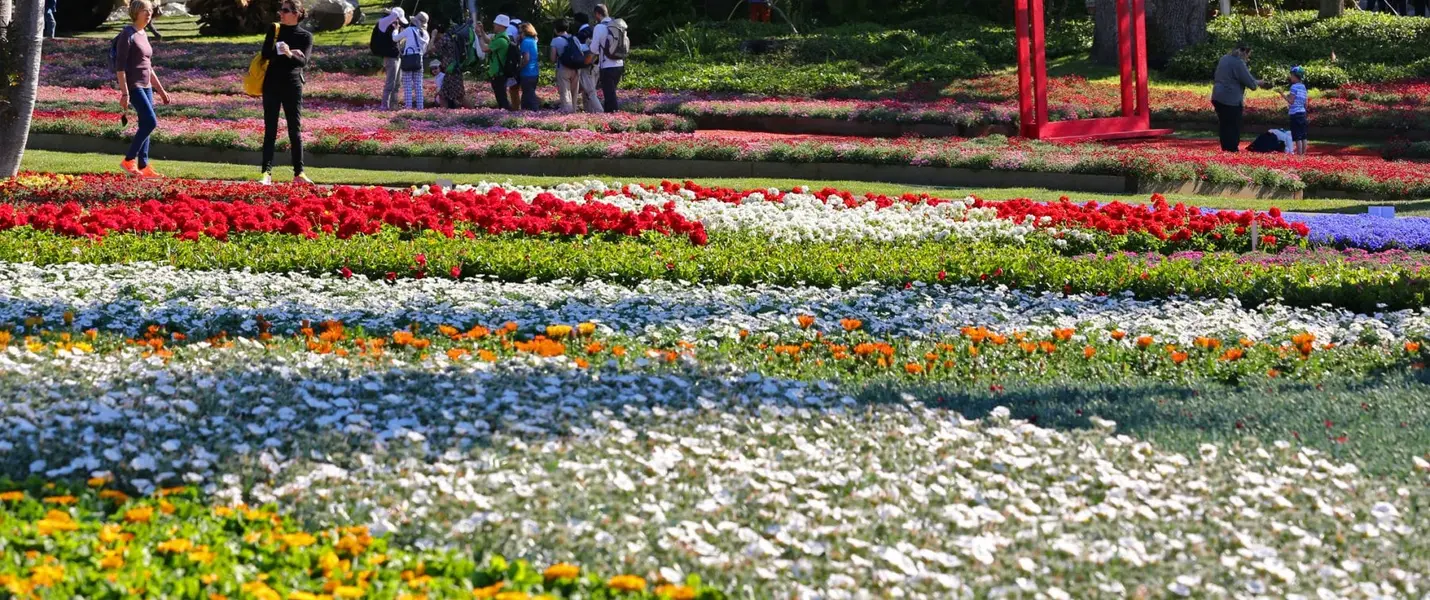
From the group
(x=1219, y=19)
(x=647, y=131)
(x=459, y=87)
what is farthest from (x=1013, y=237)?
(x=1219, y=19)

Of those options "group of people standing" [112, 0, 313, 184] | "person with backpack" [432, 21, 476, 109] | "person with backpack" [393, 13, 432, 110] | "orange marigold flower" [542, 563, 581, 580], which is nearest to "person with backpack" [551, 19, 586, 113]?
"person with backpack" [432, 21, 476, 109]

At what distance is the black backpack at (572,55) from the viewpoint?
22.2 meters

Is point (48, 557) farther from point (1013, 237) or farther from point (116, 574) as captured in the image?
point (1013, 237)

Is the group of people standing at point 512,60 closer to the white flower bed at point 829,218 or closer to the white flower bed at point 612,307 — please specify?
the white flower bed at point 829,218

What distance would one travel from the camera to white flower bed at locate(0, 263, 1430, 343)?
7.93 meters

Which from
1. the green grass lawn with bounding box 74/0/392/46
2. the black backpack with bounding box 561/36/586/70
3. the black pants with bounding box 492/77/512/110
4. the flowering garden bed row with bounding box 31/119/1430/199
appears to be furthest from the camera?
the green grass lawn with bounding box 74/0/392/46

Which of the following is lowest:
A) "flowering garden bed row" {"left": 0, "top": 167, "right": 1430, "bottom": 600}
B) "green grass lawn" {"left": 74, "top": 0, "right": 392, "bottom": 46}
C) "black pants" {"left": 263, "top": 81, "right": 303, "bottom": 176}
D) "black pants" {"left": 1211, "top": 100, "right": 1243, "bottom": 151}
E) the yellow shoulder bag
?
"black pants" {"left": 1211, "top": 100, "right": 1243, "bottom": 151}

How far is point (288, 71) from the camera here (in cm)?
1440

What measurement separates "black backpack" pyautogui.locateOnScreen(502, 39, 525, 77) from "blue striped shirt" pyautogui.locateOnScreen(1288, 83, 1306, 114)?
31.9ft

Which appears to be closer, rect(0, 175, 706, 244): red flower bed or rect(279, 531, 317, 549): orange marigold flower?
rect(279, 531, 317, 549): orange marigold flower

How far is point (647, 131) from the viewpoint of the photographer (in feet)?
67.1

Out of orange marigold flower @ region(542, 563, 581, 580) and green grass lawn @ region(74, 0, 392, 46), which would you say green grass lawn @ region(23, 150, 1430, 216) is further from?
green grass lawn @ region(74, 0, 392, 46)

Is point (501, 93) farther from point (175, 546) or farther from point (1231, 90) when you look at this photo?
point (175, 546)

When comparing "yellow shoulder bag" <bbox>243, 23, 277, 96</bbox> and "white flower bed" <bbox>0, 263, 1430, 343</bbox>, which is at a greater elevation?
"yellow shoulder bag" <bbox>243, 23, 277, 96</bbox>
